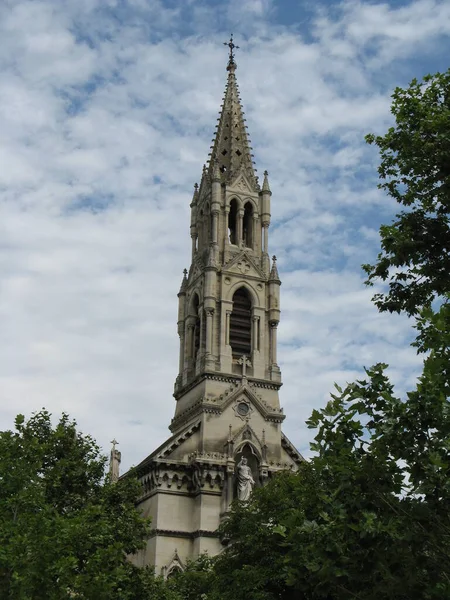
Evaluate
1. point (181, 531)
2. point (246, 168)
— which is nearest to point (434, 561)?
point (181, 531)

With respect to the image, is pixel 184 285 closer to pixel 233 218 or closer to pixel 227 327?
pixel 233 218

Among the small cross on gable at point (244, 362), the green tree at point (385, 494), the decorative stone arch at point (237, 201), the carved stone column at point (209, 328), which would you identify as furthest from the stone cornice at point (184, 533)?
the green tree at point (385, 494)

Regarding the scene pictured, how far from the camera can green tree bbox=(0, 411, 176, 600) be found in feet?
86.6

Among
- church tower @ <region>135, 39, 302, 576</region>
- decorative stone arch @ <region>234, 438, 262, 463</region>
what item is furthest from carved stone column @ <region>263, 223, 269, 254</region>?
decorative stone arch @ <region>234, 438, 262, 463</region>

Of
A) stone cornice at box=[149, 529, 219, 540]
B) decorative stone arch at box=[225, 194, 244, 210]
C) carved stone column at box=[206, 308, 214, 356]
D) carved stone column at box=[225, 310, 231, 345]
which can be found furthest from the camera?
decorative stone arch at box=[225, 194, 244, 210]

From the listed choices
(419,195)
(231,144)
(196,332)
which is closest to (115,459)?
(196,332)

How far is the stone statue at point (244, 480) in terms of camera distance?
52562mm

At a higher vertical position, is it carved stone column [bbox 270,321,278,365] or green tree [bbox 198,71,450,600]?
carved stone column [bbox 270,321,278,365]

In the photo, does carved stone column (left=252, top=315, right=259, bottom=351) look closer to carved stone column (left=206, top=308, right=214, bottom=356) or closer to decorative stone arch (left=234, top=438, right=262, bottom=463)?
carved stone column (left=206, top=308, right=214, bottom=356)

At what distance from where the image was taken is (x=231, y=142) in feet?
217

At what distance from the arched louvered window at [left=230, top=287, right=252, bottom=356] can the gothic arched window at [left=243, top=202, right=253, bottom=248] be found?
166 inches

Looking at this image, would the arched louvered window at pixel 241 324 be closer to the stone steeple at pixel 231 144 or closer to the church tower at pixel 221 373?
the church tower at pixel 221 373

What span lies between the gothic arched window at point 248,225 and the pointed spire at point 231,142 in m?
2.14

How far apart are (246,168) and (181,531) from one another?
1035 inches
